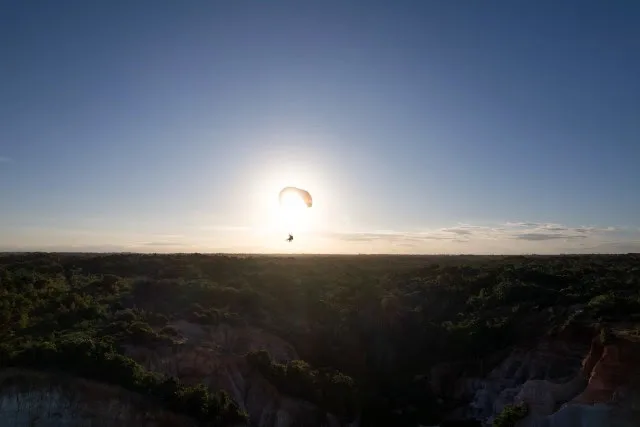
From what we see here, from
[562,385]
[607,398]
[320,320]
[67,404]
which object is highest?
[320,320]

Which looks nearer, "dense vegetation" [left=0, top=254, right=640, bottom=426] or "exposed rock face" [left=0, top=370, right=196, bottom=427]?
"exposed rock face" [left=0, top=370, right=196, bottom=427]

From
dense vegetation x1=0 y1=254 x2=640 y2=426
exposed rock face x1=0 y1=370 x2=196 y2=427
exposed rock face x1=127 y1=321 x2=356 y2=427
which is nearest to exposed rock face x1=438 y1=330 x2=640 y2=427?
dense vegetation x1=0 y1=254 x2=640 y2=426

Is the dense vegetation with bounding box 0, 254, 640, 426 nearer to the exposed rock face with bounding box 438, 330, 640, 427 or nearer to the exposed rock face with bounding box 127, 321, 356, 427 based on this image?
the exposed rock face with bounding box 127, 321, 356, 427

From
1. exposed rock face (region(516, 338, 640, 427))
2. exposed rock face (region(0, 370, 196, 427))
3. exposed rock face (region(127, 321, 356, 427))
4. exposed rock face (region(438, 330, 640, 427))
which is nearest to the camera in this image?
exposed rock face (region(0, 370, 196, 427))

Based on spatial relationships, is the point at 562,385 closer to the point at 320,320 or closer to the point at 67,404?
the point at 320,320

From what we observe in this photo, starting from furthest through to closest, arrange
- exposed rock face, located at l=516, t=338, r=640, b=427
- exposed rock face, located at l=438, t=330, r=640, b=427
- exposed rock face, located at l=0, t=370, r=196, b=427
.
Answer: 1. exposed rock face, located at l=438, t=330, r=640, b=427
2. exposed rock face, located at l=516, t=338, r=640, b=427
3. exposed rock face, located at l=0, t=370, r=196, b=427

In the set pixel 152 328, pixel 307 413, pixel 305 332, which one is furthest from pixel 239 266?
pixel 307 413

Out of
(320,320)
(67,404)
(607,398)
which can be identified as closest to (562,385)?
(607,398)

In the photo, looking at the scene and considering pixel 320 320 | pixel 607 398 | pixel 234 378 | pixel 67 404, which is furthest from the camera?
pixel 320 320

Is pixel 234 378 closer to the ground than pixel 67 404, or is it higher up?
closer to the ground
